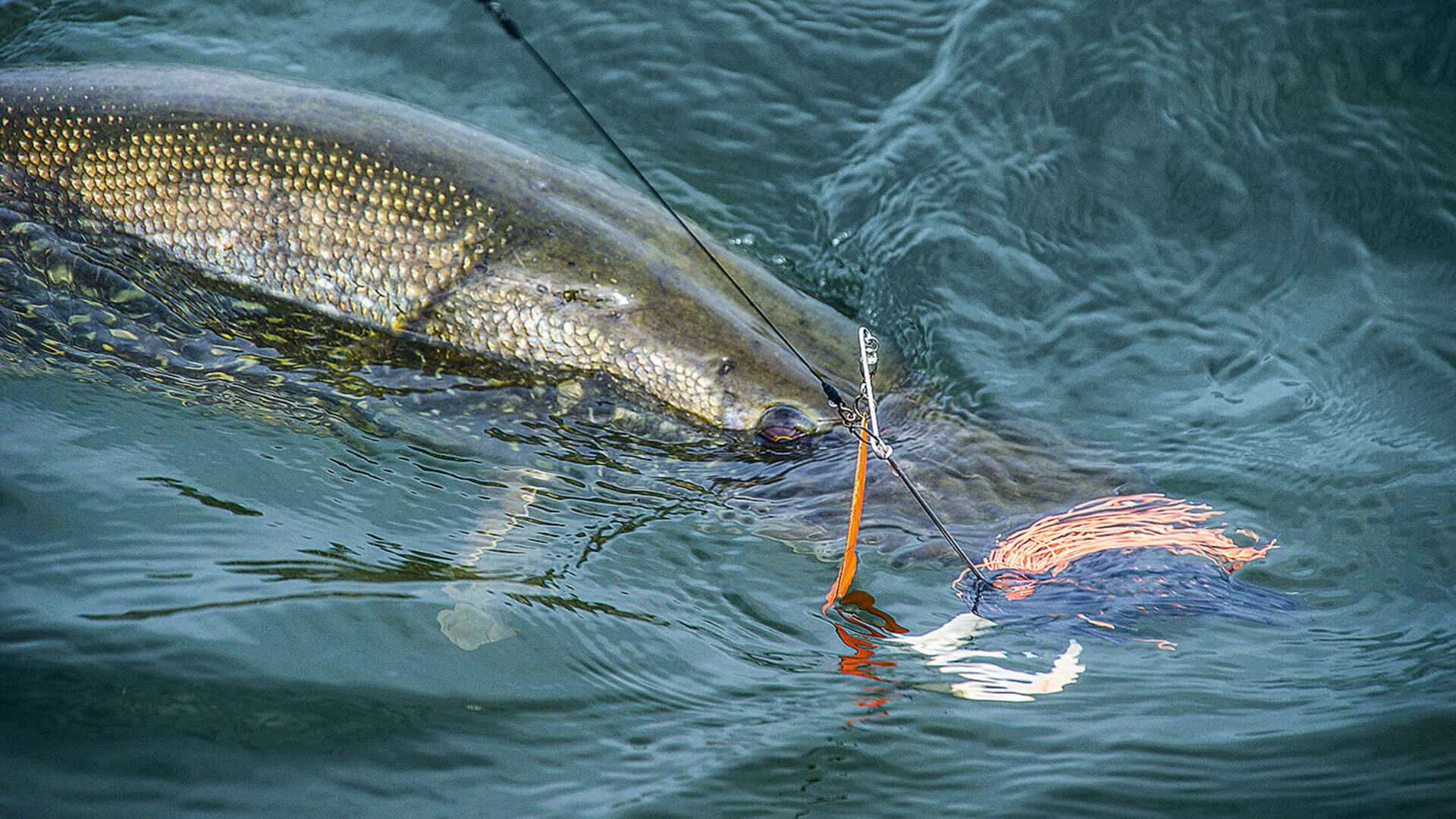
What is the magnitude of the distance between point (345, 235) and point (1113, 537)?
2754 millimetres

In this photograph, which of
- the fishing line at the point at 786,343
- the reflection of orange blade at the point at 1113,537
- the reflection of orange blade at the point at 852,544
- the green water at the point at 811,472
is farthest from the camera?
the reflection of orange blade at the point at 1113,537

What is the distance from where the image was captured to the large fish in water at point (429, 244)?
142 inches

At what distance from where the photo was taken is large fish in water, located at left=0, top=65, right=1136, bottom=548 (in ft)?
11.8

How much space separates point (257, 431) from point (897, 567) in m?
2.14

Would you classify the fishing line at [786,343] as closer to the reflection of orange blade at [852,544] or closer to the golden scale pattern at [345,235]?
the reflection of orange blade at [852,544]

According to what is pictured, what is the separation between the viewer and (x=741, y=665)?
2.77 metres

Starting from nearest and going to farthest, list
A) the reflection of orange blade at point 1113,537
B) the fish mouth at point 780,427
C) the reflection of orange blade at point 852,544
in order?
1. the reflection of orange blade at point 852,544
2. the reflection of orange blade at point 1113,537
3. the fish mouth at point 780,427

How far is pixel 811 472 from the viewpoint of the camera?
3.50 meters

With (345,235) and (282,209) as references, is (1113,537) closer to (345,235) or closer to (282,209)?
(345,235)

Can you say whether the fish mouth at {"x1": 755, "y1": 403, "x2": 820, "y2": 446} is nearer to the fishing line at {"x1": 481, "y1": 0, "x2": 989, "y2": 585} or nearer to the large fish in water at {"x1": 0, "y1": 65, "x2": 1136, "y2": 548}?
the large fish in water at {"x1": 0, "y1": 65, "x2": 1136, "y2": 548}

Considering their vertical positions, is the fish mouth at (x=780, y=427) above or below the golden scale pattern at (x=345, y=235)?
above

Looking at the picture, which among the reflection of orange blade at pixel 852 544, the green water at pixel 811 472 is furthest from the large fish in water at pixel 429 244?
the reflection of orange blade at pixel 852 544

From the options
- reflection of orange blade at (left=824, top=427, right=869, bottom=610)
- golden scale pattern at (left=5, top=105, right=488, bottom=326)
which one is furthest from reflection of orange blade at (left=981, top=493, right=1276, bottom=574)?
golden scale pattern at (left=5, top=105, right=488, bottom=326)

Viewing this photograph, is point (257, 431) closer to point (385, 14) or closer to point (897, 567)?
point (897, 567)
